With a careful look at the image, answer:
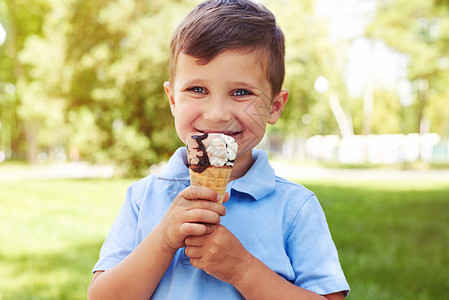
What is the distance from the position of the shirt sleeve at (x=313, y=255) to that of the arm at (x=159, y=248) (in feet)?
1.16

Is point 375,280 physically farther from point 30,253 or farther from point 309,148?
point 309,148

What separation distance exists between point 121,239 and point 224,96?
594 mm

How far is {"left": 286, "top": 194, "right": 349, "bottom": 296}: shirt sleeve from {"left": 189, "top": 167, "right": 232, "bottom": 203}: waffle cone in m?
0.35

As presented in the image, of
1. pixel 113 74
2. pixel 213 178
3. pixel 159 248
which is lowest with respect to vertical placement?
pixel 159 248

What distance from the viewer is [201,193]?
1.16 m

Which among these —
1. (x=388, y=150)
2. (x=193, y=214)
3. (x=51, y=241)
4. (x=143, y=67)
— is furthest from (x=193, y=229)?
(x=388, y=150)

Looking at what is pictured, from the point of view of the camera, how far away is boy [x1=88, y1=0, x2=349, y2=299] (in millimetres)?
1263

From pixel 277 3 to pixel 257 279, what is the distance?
65.3 ft

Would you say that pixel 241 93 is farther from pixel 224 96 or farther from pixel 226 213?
pixel 226 213

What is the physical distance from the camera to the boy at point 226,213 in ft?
4.14

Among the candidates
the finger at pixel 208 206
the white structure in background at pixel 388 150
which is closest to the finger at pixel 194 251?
the finger at pixel 208 206

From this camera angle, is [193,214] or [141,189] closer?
[193,214]

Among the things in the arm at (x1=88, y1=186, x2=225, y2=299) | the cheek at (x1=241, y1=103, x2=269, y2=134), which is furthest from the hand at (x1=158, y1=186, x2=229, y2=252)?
the cheek at (x1=241, y1=103, x2=269, y2=134)

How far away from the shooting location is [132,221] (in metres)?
1.51
